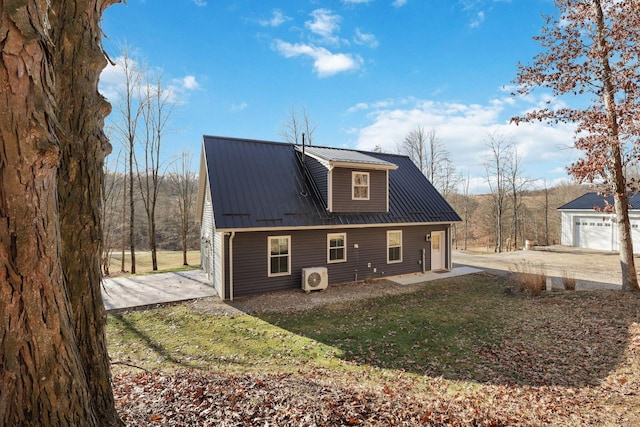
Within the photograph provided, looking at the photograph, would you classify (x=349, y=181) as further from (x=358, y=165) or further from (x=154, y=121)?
(x=154, y=121)

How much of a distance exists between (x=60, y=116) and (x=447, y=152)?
30.3 m

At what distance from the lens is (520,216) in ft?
112

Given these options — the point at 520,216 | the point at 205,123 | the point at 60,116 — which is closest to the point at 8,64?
the point at 60,116

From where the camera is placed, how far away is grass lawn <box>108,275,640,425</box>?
15.0 ft

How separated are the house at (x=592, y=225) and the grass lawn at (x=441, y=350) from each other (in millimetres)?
16124

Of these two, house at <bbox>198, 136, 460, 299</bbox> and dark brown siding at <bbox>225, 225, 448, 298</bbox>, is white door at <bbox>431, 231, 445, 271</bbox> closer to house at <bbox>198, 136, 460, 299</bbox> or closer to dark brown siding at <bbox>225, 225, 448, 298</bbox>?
house at <bbox>198, 136, 460, 299</bbox>

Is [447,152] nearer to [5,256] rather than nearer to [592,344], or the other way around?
[592,344]

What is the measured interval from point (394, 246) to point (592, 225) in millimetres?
19546

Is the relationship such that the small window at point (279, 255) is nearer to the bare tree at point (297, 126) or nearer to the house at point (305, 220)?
the house at point (305, 220)

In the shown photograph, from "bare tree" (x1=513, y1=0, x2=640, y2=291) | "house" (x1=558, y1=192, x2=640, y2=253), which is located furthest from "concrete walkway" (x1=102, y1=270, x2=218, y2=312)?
"house" (x1=558, y1=192, x2=640, y2=253)

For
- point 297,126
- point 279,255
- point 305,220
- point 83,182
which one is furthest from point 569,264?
point 83,182

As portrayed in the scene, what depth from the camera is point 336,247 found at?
12.3m

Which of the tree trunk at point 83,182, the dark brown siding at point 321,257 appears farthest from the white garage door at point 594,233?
the tree trunk at point 83,182

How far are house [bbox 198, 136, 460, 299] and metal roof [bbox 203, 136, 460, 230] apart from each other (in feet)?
0.12
